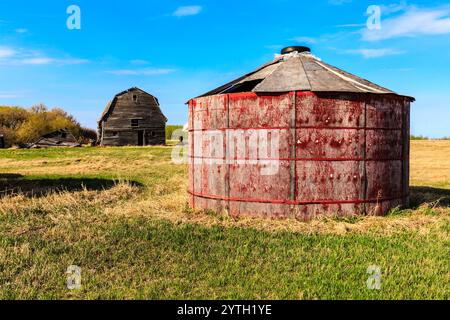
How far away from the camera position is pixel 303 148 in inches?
390

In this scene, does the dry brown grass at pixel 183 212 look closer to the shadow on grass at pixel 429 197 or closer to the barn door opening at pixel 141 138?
the shadow on grass at pixel 429 197

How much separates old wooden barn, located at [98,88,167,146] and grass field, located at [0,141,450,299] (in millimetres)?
35189

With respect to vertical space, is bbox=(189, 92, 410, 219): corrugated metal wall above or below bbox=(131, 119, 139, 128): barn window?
below

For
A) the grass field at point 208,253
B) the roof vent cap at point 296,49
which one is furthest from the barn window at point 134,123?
the roof vent cap at point 296,49

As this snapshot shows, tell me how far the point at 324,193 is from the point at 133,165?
1827 cm

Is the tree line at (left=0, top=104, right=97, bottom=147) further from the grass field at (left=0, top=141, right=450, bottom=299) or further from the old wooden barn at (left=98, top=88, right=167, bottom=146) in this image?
the grass field at (left=0, top=141, right=450, bottom=299)

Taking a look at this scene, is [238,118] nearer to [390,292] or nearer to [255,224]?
[255,224]

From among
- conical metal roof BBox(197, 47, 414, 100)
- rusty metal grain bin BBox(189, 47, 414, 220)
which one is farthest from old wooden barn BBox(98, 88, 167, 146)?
rusty metal grain bin BBox(189, 47, 414, 220)

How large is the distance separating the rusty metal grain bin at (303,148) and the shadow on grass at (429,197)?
7.07ft

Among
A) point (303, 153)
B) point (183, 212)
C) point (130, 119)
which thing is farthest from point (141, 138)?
point (303, 153)

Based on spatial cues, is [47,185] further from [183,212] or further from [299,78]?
[299,78]

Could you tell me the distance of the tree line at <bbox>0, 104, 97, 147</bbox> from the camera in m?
51.9

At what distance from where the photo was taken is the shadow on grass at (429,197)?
12.3 metres

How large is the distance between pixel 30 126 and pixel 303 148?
173ft
